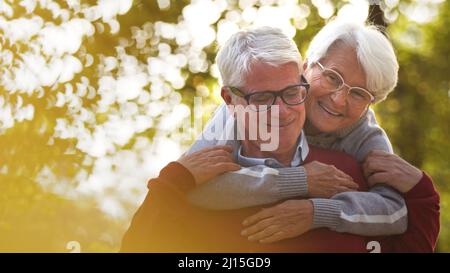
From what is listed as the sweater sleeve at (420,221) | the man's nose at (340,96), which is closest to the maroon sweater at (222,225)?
the sweater sleeve at (420,221)

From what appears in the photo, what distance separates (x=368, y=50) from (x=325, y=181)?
15.4 inches

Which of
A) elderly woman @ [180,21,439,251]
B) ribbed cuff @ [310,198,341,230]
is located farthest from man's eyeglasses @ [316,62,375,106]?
ribbed cuff @ [310,198,341,230]

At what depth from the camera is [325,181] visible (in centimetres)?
166

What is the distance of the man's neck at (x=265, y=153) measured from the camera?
171 centimetres

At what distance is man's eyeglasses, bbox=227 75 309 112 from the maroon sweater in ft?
0.56

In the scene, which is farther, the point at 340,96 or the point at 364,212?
the point at 340,96

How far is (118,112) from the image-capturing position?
2559mm

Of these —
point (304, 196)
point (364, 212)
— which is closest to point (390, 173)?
point (364, 212)

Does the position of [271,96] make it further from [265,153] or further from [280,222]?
[280,222]

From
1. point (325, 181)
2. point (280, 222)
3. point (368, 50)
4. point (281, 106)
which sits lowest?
point (280, 222)

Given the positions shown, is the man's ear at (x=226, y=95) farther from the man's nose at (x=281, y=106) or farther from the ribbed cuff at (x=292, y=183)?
the ribbed cuff at (x=292, y=183)

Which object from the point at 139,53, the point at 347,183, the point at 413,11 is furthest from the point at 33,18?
the point at 413,11

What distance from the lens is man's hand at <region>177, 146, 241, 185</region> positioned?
1.66 meters
